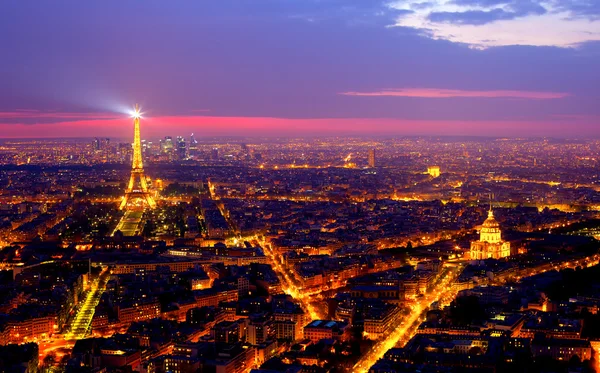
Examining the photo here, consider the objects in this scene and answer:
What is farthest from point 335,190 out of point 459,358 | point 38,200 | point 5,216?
point 459,358

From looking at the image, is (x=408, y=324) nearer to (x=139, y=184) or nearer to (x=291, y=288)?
(x=291, y=288)

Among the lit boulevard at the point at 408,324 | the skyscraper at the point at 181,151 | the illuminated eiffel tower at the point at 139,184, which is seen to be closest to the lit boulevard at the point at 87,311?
the lit boulevard at the point at 408,324

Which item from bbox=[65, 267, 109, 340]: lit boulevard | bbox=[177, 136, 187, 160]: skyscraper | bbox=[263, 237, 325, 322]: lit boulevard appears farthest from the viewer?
bbox=[177, 136, 187, 160]: skyscraper

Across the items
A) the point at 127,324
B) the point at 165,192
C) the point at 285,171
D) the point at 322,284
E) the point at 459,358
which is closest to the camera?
the point at 459,358

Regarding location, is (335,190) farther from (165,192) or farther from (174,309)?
(174,309)

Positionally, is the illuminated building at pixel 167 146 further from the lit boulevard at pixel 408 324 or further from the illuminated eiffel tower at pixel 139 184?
the lit boulevard at pixel 408 324

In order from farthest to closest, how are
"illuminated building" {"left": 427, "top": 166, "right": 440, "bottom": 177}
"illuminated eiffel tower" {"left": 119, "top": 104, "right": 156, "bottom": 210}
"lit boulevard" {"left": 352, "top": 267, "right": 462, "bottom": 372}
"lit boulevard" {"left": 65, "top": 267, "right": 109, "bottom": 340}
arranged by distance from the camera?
"illuminated building" {"left": 427, "top": 166, "right": 440, "bottom": 177} < "illuminated eiffel tower" {"left": 119, "top": 104, "right": 156, "bottom": 210} < "lit boulevard" {"left": 65, "top": 267, "right": 109, "bottom": 340} < "lit boulevard" {"left": 352, "top": 267, "right": 462, "bottom": 372}

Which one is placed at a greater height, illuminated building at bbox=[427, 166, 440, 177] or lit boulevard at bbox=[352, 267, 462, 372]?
lit boulevard at bbox=[352, 267, 462, 372]

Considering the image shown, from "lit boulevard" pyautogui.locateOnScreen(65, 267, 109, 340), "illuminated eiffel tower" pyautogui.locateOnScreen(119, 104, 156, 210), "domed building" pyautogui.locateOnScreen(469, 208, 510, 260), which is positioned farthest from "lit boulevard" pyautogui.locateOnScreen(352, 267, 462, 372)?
"illuminated eiffel tower" pyautogui.locateOnScreen(119, 104, 156, 210)

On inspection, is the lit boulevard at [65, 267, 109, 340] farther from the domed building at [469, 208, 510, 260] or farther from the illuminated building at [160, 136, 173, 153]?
the illuminated building at [160, 136, 173, 153]
